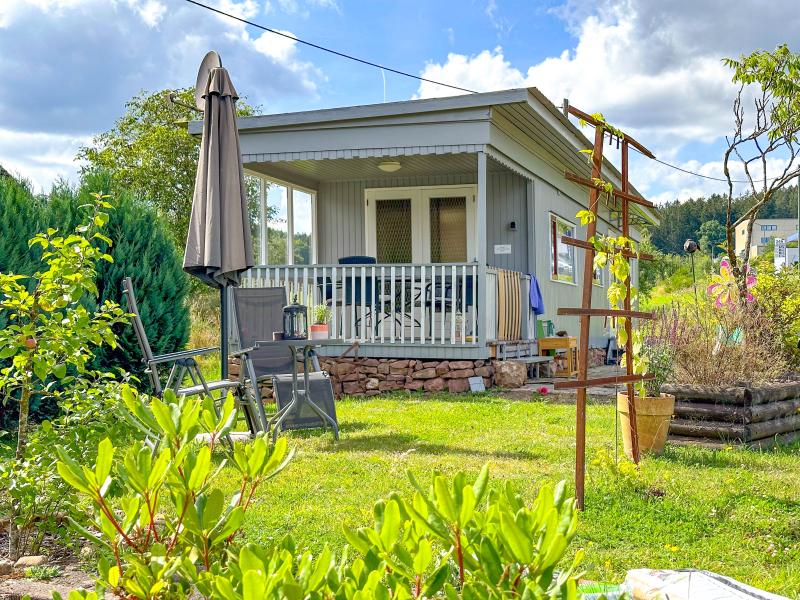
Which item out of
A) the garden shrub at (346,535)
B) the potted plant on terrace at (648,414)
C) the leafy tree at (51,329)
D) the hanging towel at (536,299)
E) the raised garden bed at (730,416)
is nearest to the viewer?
the garden shrub at (346,535)

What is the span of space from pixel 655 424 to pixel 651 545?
189cm

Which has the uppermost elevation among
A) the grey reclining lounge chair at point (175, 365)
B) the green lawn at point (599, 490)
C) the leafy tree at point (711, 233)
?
the leafy tree at point (711, 233)

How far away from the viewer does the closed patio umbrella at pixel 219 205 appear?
6.10m

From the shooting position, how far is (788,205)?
8012 cm

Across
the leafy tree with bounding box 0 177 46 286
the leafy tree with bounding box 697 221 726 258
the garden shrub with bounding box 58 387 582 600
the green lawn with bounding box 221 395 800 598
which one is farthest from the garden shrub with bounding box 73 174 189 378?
the leafy tree with bounding box 697 221 726 258

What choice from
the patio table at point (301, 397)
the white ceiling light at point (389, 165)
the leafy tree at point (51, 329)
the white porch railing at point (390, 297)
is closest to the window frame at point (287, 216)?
the white porch railing at point (390, 297)

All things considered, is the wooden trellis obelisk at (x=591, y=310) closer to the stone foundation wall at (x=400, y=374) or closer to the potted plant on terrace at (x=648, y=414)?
the potted plant on terrace at (x=648, y=414)

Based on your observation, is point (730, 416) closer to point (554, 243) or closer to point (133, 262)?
point (133, 262)

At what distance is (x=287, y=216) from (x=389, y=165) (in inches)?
74.6

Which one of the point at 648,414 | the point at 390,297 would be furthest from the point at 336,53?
the point at 648,414

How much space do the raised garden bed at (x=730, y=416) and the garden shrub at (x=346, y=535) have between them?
5.07 metres

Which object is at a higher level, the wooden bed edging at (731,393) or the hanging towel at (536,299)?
the hanging towel at (536,299)

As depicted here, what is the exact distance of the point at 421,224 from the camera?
461 inches

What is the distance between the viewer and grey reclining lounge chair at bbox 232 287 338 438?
19.6 ft
